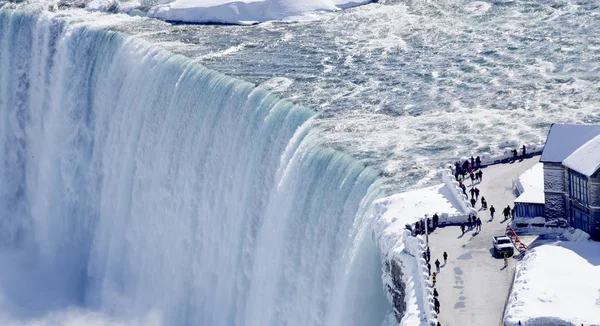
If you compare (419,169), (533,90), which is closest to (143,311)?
(419,169)

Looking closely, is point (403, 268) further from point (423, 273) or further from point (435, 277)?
point (423, 273)

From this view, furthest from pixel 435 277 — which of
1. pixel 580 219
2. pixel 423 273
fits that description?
pixel 580 219

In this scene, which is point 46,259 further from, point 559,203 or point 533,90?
point 559,203

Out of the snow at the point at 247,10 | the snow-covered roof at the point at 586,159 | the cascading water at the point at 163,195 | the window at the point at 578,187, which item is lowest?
the cascading water at the point at 163,195

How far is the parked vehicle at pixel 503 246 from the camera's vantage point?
50438 mm

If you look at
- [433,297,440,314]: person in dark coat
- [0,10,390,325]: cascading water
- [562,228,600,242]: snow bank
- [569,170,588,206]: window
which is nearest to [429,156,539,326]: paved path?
[433,297,440,314]: person in dark coat

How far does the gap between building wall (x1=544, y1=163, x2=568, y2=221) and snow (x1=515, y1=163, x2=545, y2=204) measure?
79cm

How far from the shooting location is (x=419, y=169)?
Result: 64500 millimetres

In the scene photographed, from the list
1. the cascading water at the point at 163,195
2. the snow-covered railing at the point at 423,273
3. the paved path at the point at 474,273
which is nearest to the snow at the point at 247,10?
the cascading water at the point at 163,195

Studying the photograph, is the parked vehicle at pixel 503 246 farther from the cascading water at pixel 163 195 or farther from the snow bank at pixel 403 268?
the cascading water at pixel 163 195

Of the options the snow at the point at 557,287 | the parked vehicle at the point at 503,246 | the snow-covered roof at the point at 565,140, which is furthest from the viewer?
the snow-covered roof at the point at 565,140

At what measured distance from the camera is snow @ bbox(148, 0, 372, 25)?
101000mm

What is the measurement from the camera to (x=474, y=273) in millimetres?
49562

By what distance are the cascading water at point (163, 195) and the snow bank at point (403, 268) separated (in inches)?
57.4
